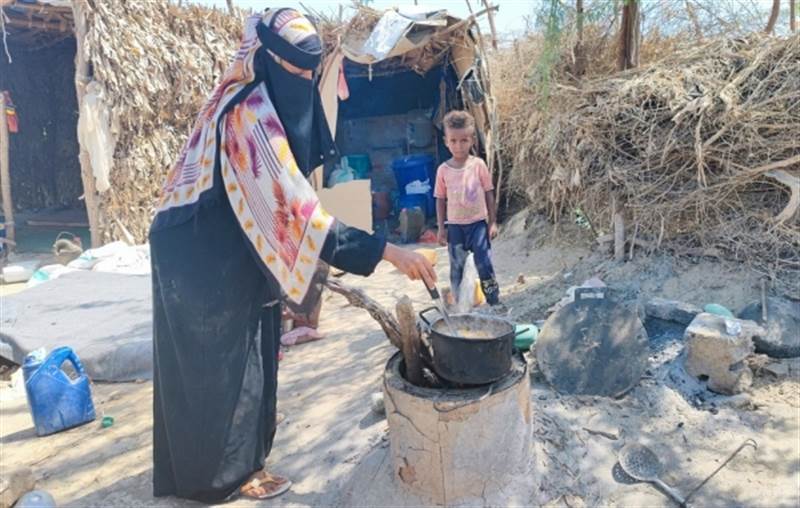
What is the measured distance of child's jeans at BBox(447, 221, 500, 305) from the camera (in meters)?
4.41

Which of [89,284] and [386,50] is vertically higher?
[386,50]

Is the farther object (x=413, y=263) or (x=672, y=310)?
(x=672, y=310)

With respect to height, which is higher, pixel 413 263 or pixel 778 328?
pixel 413 263

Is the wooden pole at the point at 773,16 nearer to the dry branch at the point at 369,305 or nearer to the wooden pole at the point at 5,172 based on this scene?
the dry branch at the point at 369,305

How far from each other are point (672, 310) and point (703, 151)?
117 cm

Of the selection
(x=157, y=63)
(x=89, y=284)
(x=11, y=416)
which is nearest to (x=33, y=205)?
(x=157, y=63)

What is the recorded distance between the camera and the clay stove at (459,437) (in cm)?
203

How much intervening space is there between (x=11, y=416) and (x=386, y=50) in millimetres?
5239

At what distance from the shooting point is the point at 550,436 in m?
2.57

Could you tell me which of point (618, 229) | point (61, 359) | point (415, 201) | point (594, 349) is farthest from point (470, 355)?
point (415, 201)

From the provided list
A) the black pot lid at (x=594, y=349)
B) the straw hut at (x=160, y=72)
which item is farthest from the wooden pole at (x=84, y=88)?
the black pot lid at (x=594, y=349)

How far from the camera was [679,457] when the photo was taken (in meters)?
2.55

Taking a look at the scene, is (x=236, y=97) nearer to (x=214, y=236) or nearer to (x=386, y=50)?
(x=214, y=236)

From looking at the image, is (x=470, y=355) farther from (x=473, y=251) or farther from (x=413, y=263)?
(x=473, y=251)
